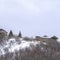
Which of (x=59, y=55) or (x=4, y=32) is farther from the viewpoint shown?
(x=4, y=32)

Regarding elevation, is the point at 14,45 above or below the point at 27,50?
above

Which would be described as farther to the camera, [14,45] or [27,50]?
[14,45]

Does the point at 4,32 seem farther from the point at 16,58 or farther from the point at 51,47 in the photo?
the point at 16,58

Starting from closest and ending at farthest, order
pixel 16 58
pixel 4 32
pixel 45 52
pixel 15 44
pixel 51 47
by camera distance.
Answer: pixel 16 58 < pixel 45 52 < pixel 51 47 < pixel 15 44 < pixel 4 32

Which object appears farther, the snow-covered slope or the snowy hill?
the snow-covered slope

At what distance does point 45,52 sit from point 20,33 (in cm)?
2063

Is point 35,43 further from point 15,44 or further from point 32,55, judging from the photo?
point 32,55

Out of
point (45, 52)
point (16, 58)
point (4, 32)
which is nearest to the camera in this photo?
point (16, 58)

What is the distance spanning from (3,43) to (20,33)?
33.9ft

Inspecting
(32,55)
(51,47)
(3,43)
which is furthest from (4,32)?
(32,55)

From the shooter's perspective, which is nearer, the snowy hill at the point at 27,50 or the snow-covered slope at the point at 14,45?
the snowy hill at the point at 27,50

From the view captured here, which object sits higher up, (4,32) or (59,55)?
(4,32)

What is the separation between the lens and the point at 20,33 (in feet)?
247

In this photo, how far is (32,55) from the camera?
5278cm
